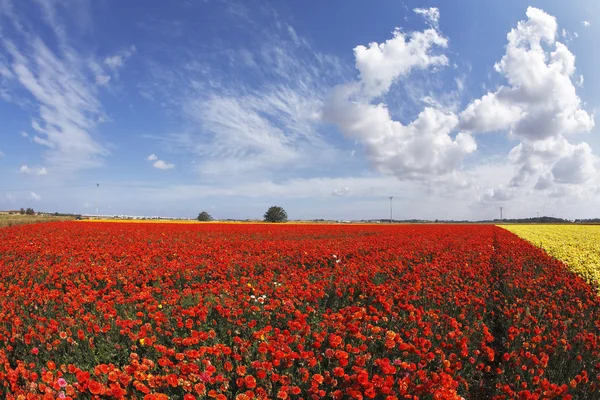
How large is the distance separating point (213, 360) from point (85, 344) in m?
1.73

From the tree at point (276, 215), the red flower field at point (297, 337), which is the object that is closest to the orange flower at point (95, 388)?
the red flower field at point (297, 337)

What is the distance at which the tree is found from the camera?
234 feet

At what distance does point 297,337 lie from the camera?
4152mm

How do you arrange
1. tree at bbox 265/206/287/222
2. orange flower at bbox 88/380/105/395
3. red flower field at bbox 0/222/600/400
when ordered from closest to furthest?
orange flower at bbox 88/380/105/395 < red flower field at bbox 0/222/600/400 < tree at bbox 265/206/287/222

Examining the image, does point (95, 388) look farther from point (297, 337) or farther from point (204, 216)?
point (204, 216)

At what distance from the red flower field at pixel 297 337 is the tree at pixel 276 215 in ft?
203

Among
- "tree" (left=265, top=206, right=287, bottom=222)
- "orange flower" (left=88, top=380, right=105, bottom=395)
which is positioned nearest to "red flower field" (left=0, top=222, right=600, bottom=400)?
"orange flower" (left=88, top=380, right=105, bottom=395)

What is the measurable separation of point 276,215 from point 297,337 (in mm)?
67756

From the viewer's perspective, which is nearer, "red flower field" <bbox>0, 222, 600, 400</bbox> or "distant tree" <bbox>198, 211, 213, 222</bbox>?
"red flower field" <bbox>0, 222, 600, 400</bbox>

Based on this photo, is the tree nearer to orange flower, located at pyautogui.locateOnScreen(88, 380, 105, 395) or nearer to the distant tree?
the distant tree

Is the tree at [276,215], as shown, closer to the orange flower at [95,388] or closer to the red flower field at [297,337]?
the red flower field at [297,337]

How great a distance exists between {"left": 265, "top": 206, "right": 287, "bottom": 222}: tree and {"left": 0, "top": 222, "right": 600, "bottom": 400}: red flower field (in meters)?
61.9

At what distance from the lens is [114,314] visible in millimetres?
5141

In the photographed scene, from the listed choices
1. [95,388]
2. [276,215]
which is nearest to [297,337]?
[95,388]
